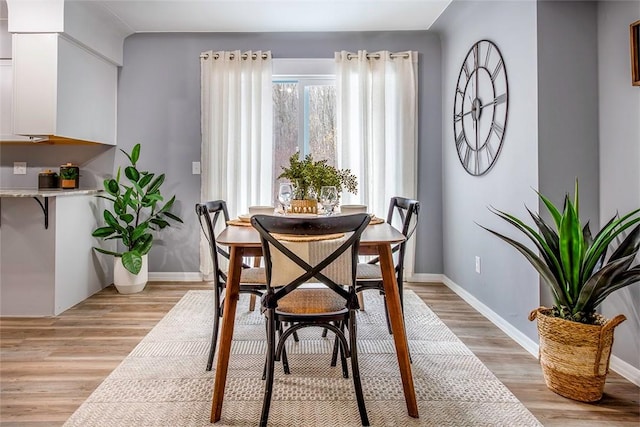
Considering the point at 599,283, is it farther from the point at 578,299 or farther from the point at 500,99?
the point at 500,99

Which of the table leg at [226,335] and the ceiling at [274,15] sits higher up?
the ceiling at [274,15]

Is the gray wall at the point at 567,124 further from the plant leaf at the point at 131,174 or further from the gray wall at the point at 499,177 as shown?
the plant leaf at the point at 131,174

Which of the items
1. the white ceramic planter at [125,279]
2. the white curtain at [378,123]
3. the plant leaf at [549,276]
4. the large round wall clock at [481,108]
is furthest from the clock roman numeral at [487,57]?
the white ceramic planter at [125,279]

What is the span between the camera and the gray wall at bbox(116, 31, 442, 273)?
364cm

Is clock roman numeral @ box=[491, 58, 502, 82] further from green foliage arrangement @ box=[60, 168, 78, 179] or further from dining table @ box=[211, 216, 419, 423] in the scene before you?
green foliage arrangement @ box=[60, 168, 78, 179]

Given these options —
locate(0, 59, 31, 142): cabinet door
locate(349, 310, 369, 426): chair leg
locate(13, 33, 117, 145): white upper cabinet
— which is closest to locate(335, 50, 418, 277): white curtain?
locate(349, 310, 369, 426): chair leg

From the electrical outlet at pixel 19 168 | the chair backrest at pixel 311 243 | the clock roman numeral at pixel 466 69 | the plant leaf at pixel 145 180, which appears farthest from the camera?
the electrical outlet at pixel 19 168

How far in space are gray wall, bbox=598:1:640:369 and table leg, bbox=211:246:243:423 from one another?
1.94 metres

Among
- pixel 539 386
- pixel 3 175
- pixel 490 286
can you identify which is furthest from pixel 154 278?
pixel 539 386

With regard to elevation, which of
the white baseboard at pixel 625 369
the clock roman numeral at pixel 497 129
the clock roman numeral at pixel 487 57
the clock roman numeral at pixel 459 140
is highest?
the clock roman numeral at pixel 487 57

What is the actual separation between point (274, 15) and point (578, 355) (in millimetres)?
3250

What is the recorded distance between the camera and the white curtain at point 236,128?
3553 mm

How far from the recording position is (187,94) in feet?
12.0

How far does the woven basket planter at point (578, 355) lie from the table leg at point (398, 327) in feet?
2.31
